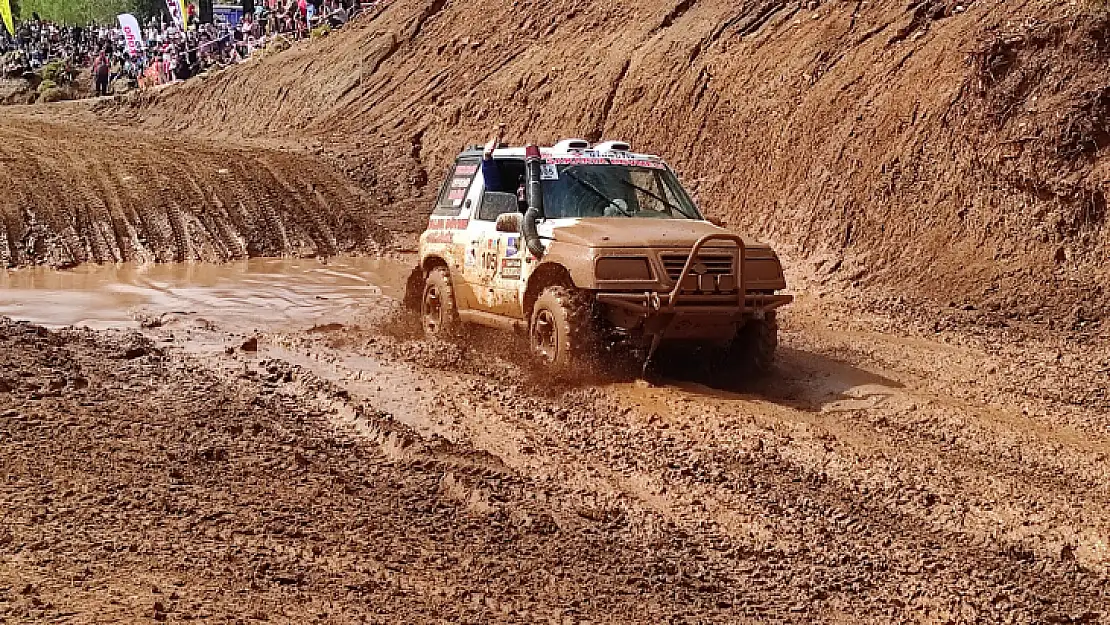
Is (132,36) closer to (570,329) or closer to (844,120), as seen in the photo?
(844,120)

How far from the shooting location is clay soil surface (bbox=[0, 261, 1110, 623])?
484 centimetres

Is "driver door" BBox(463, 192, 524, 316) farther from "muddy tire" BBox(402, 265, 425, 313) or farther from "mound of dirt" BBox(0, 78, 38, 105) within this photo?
"mound of dirt" BBox(0, 78, 38, 105)

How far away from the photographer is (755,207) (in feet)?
50.0

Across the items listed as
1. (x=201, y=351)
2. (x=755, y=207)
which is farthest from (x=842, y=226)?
(x=201, y=351)

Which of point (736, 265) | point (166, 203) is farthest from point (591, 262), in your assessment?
point (166, 203)

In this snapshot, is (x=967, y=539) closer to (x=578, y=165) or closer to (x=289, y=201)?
(x=578, y=165)

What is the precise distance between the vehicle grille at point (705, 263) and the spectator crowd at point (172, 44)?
27329 millimetres

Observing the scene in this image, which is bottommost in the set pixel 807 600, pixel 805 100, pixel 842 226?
pixel 807 600

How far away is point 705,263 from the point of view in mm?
8336

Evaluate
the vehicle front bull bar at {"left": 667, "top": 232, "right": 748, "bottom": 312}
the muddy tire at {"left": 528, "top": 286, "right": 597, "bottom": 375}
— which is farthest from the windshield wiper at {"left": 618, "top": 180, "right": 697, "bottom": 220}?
the muddy tire at {"left": 528, "top": 286, "right": 597, "bottom": 375}

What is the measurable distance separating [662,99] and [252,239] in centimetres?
644

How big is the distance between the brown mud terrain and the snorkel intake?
0.88 meters

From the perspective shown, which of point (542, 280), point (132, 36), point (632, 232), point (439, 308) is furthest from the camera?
point (132, 36)

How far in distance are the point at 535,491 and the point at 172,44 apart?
38.4 m
